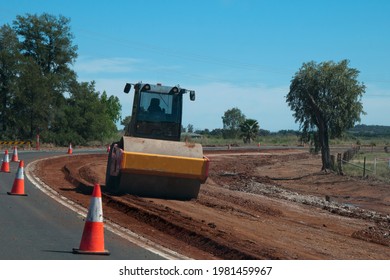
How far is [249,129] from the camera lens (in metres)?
90.8

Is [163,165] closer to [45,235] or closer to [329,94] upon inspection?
[45,235]

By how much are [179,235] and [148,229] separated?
91 cm

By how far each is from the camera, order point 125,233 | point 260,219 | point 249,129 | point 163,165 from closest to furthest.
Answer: point 125,233 < point 260,219 < point 163,165 < point 249,129

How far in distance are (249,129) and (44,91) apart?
117ft

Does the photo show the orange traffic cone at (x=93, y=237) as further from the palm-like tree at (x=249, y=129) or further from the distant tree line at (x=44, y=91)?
the palm-like tree at (x=249, y=129)

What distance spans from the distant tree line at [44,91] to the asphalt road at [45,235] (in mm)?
48175

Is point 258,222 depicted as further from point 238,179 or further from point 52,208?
point 238,179

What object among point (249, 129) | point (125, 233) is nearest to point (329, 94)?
point (125, 233)

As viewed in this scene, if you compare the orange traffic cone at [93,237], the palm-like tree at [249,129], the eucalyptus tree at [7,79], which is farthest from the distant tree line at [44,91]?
the orange traffic cone at [93,237]

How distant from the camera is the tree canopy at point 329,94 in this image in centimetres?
3497

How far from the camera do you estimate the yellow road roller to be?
54.3ft

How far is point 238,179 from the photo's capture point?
101ft

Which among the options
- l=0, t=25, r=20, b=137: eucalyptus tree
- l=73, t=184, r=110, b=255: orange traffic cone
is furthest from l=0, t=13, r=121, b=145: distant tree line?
l=73, t=184, r=110, b=255: orange traffic cone

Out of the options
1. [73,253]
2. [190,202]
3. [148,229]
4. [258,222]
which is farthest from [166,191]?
[73,253]
